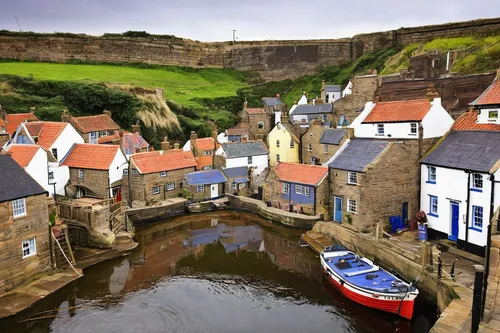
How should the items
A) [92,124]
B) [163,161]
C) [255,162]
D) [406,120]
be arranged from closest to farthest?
[406,120] < [163,161] < [92,124] < [255,162]

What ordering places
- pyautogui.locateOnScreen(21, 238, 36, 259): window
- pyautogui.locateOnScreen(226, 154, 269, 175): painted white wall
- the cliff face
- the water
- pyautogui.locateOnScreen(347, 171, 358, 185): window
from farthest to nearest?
the cliff face < pyautogui.locateOnScreen(226, 154, 269, 175): painted white wall < pyautogui.locateOnScreen(347, 171, 358, 185): window < pyautogui.locateOnScreen(21, 238, 36, 259): window < the water

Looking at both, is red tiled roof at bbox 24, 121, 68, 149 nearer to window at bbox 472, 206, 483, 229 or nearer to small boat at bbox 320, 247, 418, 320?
small boat at bbox 320, 247, 418, 320

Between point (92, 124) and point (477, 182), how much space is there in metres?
31.6

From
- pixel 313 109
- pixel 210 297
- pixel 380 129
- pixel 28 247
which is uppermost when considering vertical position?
pixel 313 109

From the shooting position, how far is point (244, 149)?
3916cm

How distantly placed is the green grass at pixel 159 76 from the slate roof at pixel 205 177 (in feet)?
76.2

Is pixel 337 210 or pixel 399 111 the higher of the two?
pixel 399 111

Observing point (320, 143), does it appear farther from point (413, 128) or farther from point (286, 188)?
point (413, 128)

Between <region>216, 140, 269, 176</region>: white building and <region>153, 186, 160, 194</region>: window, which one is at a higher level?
<region>216, 140, 269, 176</region>: white building

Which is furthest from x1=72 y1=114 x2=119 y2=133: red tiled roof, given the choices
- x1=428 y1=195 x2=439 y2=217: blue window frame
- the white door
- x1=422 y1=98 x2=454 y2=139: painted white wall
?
x1=428 y1=195 x2=439 y2=217: blue window frame

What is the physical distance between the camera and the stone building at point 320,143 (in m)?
36.5

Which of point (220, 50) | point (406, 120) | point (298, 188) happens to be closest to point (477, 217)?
point (406, 120)

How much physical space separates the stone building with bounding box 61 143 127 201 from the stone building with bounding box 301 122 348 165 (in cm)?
1628

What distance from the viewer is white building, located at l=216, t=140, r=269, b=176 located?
38062 millimetres
